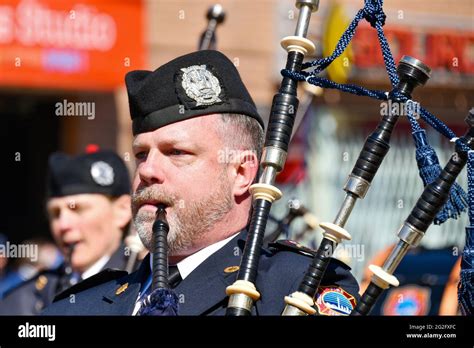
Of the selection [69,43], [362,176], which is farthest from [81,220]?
[69,43]

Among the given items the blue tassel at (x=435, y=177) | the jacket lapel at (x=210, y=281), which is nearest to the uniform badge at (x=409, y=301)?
the jacket lapel at (x=210, y=281)

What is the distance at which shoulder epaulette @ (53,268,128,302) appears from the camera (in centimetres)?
345

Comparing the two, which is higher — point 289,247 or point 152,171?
point 152,171

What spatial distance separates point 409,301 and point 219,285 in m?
3.46

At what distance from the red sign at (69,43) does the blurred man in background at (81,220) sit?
4.17 m

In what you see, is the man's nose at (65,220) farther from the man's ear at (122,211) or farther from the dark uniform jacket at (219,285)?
the dark uniform jacket at (219,285)

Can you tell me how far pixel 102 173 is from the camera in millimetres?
6219

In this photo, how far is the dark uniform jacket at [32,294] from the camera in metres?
6.17

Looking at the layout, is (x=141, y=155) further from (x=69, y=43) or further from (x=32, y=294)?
(x=69, y=43)

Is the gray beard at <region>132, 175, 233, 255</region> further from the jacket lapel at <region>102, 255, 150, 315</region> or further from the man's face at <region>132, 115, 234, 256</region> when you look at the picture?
the jacket lapel at <region>102, 255, 150, 315</region>

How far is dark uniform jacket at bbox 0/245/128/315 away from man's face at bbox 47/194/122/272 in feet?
0.81

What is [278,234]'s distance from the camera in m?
4.58

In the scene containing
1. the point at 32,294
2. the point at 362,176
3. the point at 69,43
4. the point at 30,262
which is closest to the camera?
the point at 362,176

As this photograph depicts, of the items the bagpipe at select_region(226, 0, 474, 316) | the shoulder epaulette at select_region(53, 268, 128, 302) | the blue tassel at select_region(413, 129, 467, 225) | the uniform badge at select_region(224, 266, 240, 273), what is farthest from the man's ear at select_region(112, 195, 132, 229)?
the blue tassel at select_region(413, 129, 467, 225)
